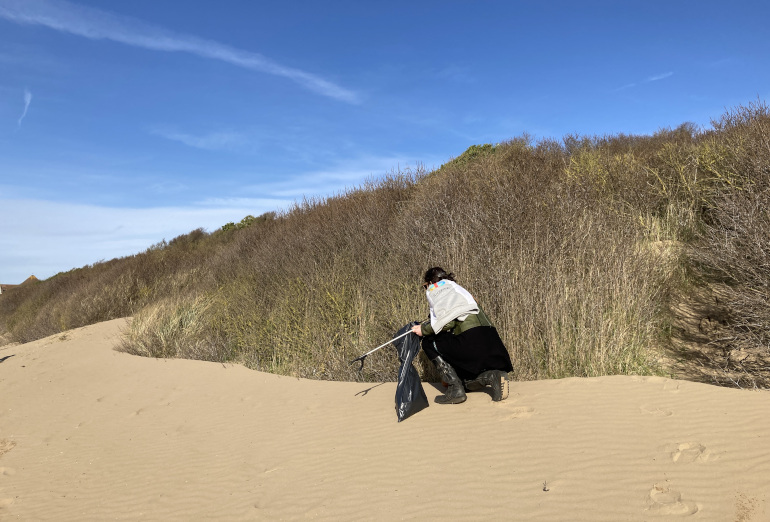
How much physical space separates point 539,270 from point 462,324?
1.94 metres

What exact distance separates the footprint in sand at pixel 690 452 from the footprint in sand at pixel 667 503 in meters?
0.38

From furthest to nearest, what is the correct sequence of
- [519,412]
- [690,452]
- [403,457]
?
[519,412] → [403,457] → [690,452]

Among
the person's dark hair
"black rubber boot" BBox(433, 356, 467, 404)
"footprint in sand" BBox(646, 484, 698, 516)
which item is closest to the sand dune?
"footprint in sand" BBox(646, 484, 698, 516)

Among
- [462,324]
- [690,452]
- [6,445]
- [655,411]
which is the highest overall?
[462,324]

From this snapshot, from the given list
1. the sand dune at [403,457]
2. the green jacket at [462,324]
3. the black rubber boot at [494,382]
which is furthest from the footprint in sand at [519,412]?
the green jacket at [462,324]

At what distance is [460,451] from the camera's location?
4047 millimetres

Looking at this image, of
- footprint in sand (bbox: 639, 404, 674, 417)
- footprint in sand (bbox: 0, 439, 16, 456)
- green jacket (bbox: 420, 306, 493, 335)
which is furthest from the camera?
footprint in sand (bbox: 0, 439, 16, 456)

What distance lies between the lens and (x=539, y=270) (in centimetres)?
625

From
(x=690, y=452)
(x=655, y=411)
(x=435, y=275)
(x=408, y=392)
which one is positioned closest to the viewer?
(x=690, y=452)

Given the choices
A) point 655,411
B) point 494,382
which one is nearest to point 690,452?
point 655,411

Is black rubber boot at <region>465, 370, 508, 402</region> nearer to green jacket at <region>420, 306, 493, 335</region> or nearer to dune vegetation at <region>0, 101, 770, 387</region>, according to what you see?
green jacket at <region>420, 306, 493, 335</region>

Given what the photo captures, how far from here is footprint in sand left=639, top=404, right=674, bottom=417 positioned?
13.1 feet

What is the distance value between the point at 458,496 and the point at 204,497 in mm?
2343

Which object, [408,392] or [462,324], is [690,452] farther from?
[408,392]
